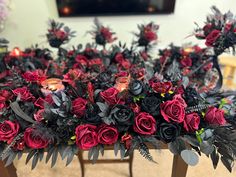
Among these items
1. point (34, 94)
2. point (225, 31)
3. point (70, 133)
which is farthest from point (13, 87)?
point (225, 31)

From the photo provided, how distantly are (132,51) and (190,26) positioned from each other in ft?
4.18

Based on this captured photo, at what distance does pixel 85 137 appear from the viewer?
0.87 m

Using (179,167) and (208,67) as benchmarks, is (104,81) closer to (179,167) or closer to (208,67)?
(179,167)

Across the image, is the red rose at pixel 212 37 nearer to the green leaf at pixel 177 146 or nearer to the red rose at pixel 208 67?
the red rose at pixel 208 67

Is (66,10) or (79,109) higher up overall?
(66,10)

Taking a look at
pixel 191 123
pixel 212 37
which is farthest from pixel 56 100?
pixel 212 37

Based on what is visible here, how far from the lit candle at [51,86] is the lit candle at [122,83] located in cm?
25

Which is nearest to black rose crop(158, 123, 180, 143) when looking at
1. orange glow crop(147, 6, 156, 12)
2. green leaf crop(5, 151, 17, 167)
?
green leaf crop(5, 151, 17, 167)

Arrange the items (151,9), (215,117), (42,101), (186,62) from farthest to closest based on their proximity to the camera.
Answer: (151,9) < (186,62) < (42,101) < (215,117)

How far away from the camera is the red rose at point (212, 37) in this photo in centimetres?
138

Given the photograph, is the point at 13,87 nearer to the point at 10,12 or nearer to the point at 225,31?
the point at 225,31

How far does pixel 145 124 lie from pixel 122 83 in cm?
23

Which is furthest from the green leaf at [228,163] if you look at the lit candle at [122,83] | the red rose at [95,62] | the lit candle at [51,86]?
the red rose at [95,62]

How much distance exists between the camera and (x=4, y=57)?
5.61 feet
